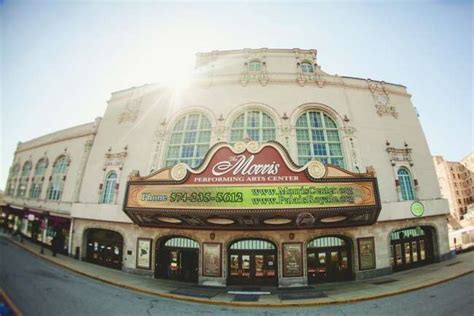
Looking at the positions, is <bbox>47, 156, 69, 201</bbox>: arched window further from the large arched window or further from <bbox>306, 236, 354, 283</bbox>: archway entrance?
the large arched window

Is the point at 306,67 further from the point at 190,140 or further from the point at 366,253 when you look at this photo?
the point at 366,253

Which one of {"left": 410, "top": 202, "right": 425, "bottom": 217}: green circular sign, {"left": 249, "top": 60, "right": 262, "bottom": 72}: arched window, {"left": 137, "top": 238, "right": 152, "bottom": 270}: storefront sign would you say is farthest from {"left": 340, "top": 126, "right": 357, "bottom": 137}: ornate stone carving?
{"left": 137, "top": 238, "right": 152, "bottom": 270}: storefront sign

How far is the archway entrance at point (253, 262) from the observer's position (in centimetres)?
1351

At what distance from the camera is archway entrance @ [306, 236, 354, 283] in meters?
13.7

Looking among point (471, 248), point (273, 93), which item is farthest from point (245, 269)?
point (471, 248)

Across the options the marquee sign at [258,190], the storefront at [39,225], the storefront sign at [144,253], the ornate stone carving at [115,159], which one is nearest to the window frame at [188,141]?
the ornate stone carving at [115,159]

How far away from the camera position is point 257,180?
11.2 m

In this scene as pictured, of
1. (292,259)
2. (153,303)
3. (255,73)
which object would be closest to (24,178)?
(153,303)

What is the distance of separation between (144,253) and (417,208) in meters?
19.2

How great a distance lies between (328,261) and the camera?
45.8 feet

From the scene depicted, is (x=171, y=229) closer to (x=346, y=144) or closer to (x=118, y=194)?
(x=118, y=194)

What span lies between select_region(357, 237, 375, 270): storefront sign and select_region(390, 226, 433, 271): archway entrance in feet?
6.85

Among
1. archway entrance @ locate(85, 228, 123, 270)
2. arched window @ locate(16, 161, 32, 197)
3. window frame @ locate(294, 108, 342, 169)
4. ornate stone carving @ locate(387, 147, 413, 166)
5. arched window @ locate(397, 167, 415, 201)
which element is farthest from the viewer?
arched window @ locate(16, 161, 32, 197)

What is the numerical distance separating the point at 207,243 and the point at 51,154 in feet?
80.3
